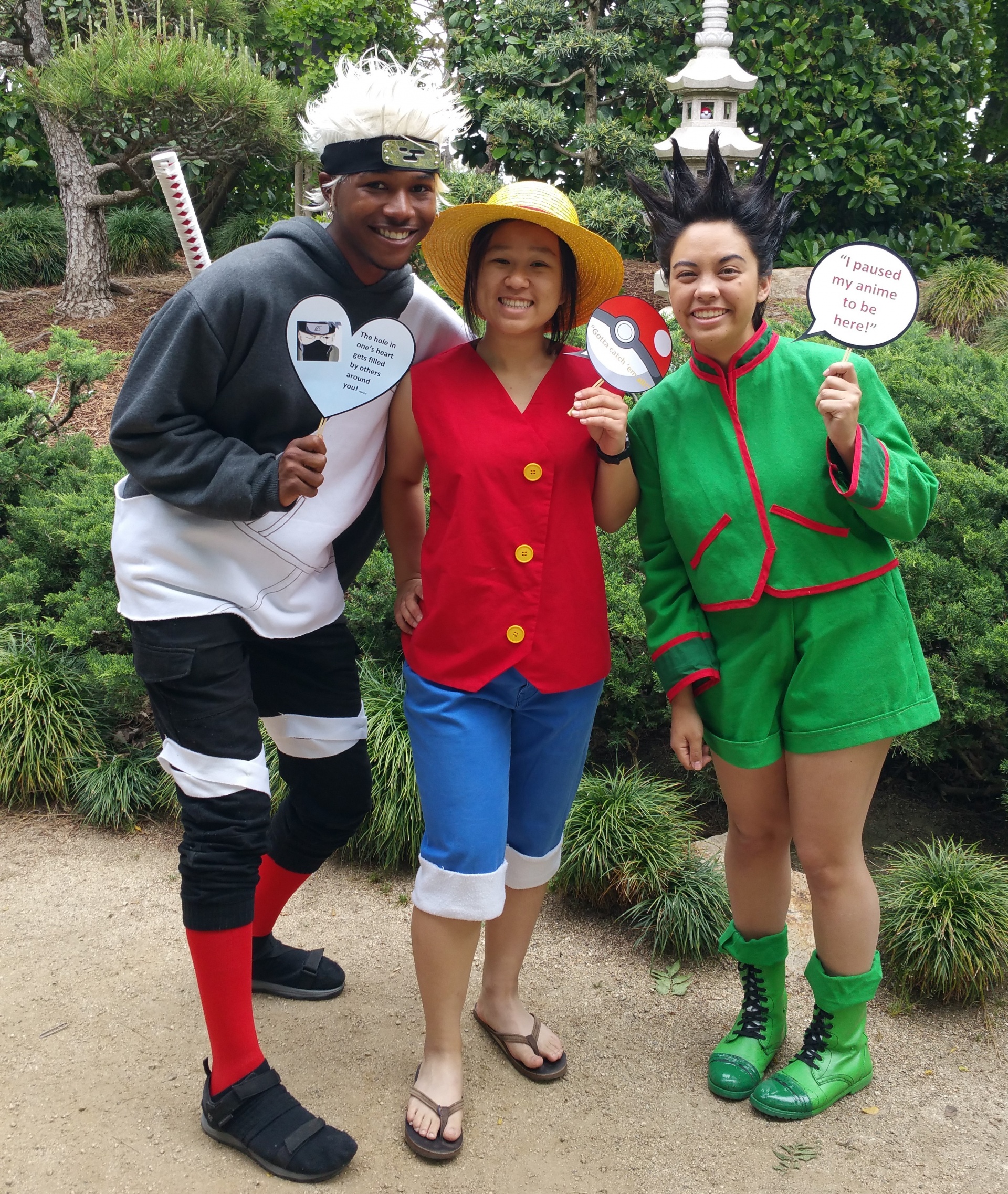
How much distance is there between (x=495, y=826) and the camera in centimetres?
220

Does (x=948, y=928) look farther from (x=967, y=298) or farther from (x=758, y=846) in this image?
(x=967, y=298)

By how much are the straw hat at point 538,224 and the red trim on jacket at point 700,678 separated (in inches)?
30.9

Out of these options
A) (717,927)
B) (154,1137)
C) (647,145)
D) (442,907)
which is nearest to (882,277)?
(442,907)

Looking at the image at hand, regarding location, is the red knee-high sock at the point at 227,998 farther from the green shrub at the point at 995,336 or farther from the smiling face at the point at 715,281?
the green shrub at the point at 995,336

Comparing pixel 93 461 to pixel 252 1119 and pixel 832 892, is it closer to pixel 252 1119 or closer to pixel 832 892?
pixel 252 1119

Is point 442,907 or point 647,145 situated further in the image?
point 647,145

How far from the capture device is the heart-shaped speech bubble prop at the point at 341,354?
2078 mm

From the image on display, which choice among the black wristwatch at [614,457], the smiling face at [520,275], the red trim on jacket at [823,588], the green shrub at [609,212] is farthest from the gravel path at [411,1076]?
the green shrub at [609,212]

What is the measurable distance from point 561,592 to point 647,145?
706 centimetres

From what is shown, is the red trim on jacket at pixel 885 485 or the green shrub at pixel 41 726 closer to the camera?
the red trim on jacket at pixel 885 485

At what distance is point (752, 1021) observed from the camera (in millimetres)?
2531

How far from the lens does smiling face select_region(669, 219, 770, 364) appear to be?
2072mm

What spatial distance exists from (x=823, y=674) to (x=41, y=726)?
284 cm

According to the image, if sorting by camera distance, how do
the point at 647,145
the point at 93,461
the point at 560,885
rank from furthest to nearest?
the point at 647,145 → the point at 93,461 → the point at 560,885
